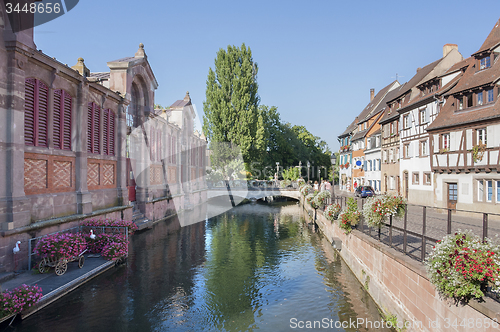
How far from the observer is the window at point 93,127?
16.5 m

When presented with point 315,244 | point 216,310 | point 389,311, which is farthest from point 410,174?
point 216,310

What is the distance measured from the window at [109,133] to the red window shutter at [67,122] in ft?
11.5

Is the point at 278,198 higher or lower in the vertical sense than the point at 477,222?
lower

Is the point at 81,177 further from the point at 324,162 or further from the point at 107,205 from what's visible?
the point at 324,162

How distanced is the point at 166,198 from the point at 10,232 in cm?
1802

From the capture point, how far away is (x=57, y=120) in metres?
13.6

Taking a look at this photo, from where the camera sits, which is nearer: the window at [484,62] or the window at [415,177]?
the window at [484,62]

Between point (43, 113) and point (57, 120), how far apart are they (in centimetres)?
96

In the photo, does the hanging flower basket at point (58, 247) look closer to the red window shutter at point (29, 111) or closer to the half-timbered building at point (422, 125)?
the red window shutter at point (29, 111)

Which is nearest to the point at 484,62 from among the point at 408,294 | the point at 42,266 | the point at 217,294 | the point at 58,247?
the point at 408,294

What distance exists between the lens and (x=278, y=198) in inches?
2200

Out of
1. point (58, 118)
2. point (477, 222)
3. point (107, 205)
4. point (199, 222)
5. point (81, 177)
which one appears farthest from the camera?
point (199, 222)

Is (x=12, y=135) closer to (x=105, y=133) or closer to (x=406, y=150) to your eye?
(x=105, y=133)

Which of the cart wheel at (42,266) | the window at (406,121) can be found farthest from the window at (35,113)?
the window at (406,121)
